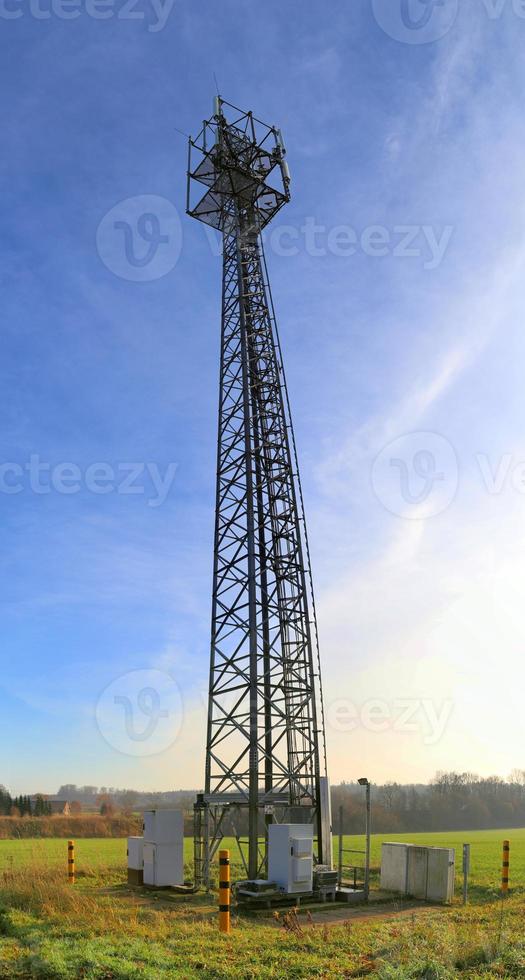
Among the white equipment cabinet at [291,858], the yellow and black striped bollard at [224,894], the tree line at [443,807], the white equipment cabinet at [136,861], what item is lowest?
the tree line at [443,807]

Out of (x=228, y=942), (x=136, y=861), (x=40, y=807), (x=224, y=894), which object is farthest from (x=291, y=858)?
(x=40, y=807)

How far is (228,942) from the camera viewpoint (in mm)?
11883

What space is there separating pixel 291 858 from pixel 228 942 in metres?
5.74

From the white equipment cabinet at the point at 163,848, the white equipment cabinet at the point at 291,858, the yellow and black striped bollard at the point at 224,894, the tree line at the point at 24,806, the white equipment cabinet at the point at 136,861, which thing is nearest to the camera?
the yellow and black striped bollard at the point at 224,894

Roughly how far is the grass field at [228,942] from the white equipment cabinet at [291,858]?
121 centimetres

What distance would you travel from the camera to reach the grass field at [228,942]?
9805 millimetres

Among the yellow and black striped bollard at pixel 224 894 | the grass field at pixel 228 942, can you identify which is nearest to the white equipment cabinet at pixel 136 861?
the grass field at pixel 228 942

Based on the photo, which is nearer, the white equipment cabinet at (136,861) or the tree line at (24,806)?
the white equipment cabinet at (136,861)

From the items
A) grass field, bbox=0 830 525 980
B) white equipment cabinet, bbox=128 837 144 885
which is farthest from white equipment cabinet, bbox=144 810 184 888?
grass field, bbox=0 830 525 980

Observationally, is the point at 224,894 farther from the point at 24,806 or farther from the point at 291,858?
the point at 24,806

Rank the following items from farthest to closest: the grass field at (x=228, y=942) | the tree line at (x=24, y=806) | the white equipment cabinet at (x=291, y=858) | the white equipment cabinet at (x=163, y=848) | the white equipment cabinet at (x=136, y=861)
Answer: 1. the tree line at (x=24, y=806)
2. the white equipment cabinet at (x=136, y=861)
3. the white equipment cabinet at (x=163, y=848)
4. the white equipment cabinet at (x=291, y=858)
5. the grass field at (x=228, y=942)

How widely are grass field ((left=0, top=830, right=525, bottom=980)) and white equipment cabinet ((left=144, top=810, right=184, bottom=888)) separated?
167 centimetres

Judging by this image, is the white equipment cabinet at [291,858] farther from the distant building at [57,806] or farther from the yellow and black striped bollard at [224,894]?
the distant building at [57,806]

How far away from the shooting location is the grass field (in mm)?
9805
